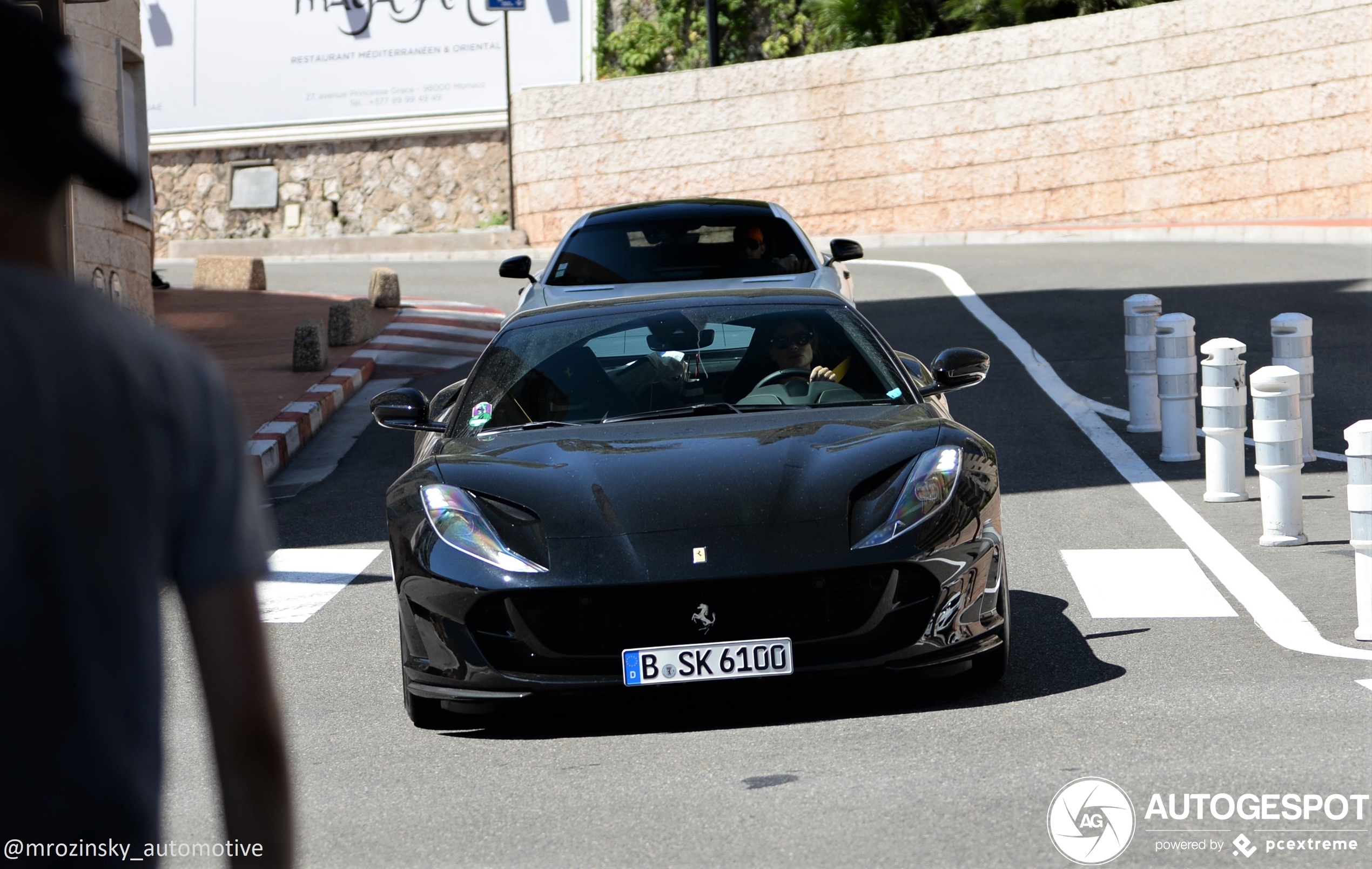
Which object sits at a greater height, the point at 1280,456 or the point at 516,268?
the point at 516,268

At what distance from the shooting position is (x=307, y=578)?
7.98 m

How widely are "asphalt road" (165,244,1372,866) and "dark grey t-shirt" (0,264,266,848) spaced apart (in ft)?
7.05

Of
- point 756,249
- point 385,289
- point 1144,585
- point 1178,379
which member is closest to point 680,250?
point 756,249

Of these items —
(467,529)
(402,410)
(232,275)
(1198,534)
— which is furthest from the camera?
(232,275)

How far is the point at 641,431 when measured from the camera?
5.83 meters

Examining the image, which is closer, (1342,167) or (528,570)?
(528,570)

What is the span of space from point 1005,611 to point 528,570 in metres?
1.53

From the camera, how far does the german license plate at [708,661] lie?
16.2ft

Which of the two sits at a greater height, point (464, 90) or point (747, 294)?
point (464, 90)

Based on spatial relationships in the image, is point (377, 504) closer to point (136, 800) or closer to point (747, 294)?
point (747, 294)

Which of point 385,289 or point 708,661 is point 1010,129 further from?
point 708,661

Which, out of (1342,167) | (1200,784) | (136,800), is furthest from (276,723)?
(1342,167)

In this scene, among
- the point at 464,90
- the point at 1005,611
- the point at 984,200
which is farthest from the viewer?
the point at 464,90

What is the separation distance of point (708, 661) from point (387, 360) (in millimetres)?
11500
